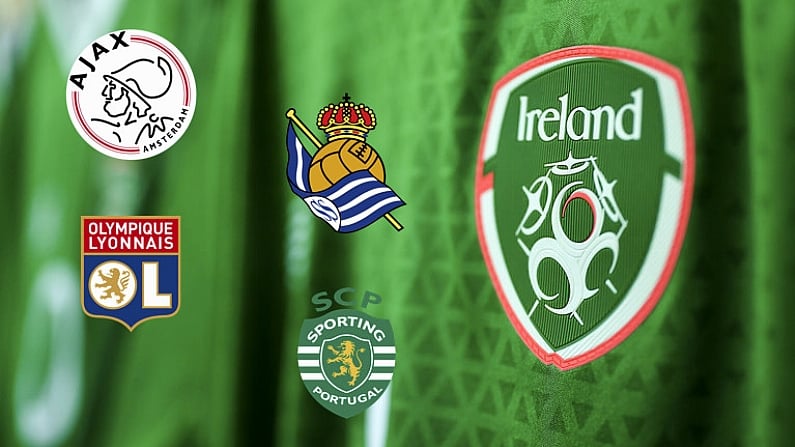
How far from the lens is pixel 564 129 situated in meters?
0.69

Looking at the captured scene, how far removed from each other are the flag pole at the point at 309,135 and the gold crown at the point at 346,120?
0.01 metres

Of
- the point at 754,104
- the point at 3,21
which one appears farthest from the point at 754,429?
the point at 3,21

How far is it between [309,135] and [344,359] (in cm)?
21

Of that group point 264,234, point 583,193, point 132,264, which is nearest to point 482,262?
point 583,193

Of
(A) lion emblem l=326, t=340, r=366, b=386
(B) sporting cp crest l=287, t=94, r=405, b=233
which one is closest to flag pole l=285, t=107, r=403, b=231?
(B) sporting cp crest l=287, t=94, r=405, b=233

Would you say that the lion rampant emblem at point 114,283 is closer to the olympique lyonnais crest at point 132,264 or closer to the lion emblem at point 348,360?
the olympique lyonnais crest at point 132,264

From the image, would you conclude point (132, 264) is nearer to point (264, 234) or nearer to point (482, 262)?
point (264, 234)

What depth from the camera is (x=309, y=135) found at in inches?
30.3

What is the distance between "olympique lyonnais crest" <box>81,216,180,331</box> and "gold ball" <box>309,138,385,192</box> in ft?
0.48

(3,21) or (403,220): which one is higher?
(3,21)

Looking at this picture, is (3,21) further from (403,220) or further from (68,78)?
(403,220)

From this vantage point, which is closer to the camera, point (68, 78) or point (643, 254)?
point (643, 254)

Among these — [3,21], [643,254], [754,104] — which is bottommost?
[643,254]

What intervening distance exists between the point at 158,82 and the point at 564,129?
370 millimetres
